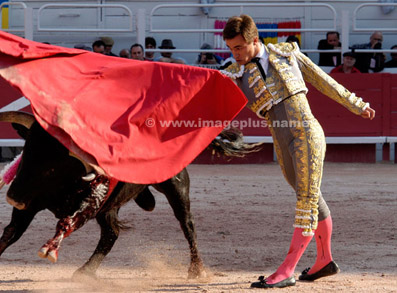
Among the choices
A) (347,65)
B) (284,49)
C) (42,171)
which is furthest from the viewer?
(347,65)

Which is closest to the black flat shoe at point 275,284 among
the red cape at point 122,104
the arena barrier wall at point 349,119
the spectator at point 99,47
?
the red cape at point 122,104

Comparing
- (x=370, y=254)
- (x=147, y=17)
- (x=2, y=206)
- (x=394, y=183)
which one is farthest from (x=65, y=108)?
(x=147, y=17)

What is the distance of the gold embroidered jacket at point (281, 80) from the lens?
3484 mm

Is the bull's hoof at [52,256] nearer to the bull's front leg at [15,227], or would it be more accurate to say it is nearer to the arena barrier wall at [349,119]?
the bull's front leg at [15,227]

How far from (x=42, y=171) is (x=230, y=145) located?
1.24 meters

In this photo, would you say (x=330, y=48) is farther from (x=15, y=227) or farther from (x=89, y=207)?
(x=15, y=227)

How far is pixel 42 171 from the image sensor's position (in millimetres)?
3256

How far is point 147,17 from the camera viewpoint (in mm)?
10617

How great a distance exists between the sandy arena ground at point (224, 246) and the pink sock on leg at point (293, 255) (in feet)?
0.23

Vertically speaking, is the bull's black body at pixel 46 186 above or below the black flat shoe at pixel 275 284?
above

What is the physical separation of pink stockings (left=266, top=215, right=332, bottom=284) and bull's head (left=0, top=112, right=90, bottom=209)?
1005mm

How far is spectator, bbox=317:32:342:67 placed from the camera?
8711mm

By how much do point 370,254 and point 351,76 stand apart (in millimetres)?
4532

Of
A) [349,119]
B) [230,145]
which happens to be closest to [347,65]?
[349,119]
